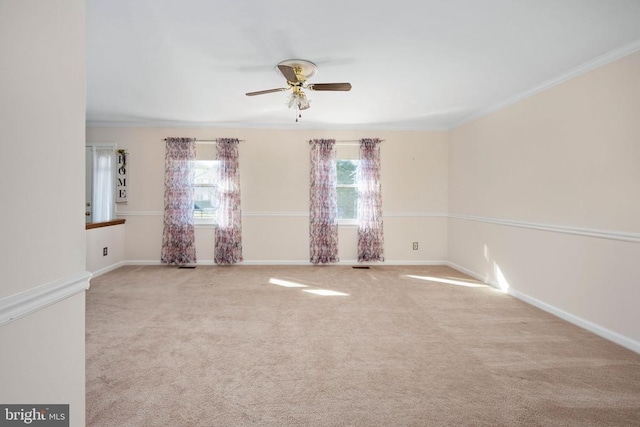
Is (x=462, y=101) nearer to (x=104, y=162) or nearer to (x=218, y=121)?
(x=218, y=121)

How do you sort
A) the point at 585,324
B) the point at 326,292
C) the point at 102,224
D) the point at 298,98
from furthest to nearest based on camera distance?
the point at 102,224
the point at 326,292
the point at 298,98
the point at 585,324

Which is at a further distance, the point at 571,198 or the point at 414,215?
the point at 414,215

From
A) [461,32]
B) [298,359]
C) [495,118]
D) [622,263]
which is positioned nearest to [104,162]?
[298,359]

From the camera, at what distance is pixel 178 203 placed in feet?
17.4

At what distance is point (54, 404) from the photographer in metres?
1.10

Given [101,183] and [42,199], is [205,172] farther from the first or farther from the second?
[42,199]

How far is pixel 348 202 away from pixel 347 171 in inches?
22.7

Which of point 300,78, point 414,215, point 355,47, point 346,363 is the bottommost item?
point 346,363

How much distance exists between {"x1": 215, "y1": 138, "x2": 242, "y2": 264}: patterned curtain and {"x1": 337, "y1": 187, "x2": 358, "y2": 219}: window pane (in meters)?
1.85

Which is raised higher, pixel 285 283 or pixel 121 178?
pixel 121 178

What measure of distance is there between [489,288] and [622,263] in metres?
1.70

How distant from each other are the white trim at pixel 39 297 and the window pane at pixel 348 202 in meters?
4.63

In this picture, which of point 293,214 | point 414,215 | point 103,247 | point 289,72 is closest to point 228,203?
point 293,214

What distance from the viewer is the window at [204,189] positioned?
5469 mm
